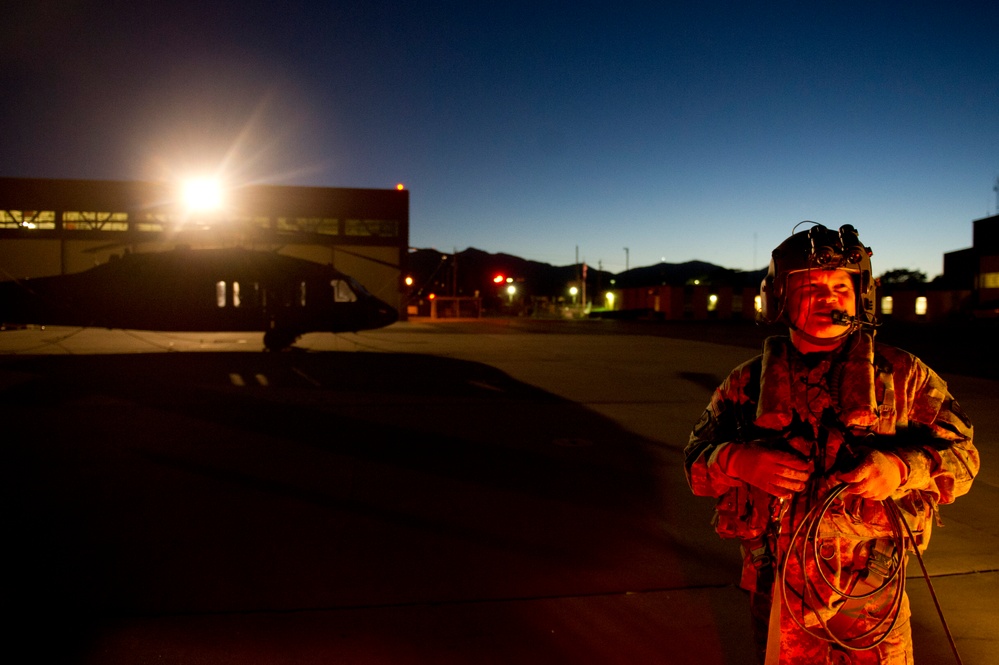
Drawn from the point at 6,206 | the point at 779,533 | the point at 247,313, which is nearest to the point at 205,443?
the point at 779,533

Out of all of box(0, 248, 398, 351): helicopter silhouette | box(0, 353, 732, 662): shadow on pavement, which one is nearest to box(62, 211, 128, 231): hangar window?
box(0, 248, 398, 351): helicopter silhouette

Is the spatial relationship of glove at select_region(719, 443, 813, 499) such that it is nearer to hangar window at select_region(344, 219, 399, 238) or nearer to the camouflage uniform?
the camouflage uniform

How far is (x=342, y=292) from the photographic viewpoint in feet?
56.4

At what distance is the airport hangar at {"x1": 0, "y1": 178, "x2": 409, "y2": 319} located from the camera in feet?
117

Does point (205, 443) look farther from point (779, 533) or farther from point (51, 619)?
point (779, 533)

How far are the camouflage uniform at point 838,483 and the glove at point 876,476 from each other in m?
0.04

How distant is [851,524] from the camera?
78.4 inches

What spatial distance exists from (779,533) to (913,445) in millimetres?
479

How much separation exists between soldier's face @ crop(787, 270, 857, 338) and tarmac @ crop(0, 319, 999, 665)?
1.83 metres

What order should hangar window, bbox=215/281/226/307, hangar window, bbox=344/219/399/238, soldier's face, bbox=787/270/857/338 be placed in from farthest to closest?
hangar window, bbox=344/219/399/238, hangar window, bbox=215/281/226/307, soldier's face, bbox=787/270/857/338

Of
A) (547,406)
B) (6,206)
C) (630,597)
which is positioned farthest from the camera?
(6,206)

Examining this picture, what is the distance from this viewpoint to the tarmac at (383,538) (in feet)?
10.7

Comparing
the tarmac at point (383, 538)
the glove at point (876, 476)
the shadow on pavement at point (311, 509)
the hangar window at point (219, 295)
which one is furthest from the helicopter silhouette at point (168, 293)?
the glove at point (876, 476)

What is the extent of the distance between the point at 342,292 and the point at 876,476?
16.2 metres
